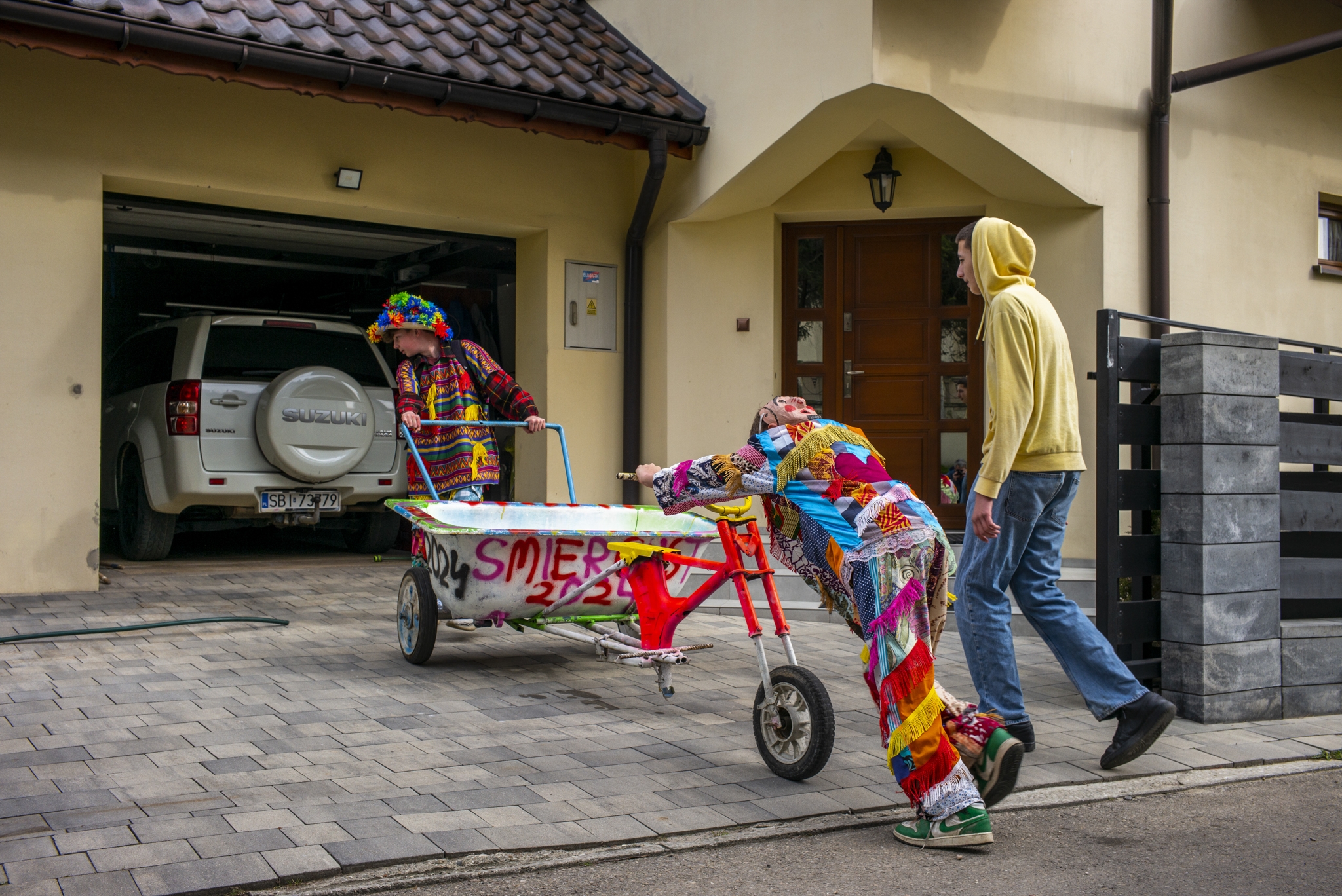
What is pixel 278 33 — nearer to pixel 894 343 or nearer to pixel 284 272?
pixel 894 343

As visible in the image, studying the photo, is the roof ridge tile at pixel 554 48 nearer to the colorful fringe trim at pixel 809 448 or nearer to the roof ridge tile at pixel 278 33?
the roof ridge tile at pixel 278 33

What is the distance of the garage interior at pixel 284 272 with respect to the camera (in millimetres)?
9648

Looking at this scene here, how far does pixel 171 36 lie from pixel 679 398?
14.4ft

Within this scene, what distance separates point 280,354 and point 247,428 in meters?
0.75

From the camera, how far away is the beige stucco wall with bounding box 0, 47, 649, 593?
751 cm

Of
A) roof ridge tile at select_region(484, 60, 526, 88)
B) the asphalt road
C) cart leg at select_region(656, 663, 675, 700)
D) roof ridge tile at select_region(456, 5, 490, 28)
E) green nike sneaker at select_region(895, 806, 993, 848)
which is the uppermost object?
roof ridge tile at select_region(456, 5, 490, 28)

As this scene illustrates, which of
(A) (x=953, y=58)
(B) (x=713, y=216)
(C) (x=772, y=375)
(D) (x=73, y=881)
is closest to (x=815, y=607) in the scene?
(C) (x=772, y=375)

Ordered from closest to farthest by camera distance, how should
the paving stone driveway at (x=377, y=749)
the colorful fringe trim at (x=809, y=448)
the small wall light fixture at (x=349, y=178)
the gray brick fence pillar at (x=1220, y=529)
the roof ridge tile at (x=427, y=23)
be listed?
the paving stone driveway at (x=377, y=749)
the colorful fringe trim at (x=809, y=448)
the gray brick fence pillar at (x=1220, y=529)
the roof ridge tile at (x=427, y=23)
the small wall light fixture at (x=349, y=178)

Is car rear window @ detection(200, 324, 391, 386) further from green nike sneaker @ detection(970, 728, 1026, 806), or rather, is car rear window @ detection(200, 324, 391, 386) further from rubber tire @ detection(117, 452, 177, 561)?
green nike sneaker @ detection(970, 728, 1026, 806)

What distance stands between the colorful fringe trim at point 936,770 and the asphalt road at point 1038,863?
7.7 inches

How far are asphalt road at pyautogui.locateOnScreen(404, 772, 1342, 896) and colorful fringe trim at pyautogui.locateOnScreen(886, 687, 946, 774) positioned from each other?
0.31 metres

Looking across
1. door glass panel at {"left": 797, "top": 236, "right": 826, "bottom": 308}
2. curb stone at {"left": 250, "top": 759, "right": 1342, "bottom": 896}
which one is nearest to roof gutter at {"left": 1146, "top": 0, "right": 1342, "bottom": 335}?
door glass panel at {"left": 797, "top": 236, "right": 826, "bottom": 308}

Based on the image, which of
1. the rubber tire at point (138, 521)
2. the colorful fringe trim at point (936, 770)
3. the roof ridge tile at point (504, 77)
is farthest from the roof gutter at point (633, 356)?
the colorful fringe trim at point (936, 770)

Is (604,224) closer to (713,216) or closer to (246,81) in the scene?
(713,216)
